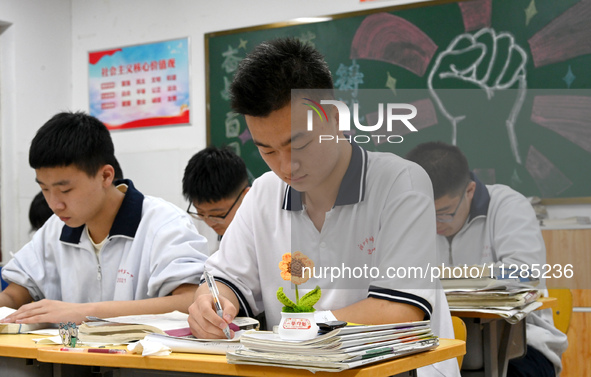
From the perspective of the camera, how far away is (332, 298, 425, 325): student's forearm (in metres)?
1.32

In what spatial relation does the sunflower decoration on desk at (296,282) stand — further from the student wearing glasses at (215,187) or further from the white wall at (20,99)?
the white wall at (20,99)

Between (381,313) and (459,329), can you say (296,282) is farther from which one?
(459,329)

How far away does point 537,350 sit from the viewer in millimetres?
2223

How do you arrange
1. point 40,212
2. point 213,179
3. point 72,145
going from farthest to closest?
point 40,212 → point 213,179 → point 72,145

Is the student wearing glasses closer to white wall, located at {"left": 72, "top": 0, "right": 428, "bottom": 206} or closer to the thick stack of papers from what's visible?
the thick stack of papers

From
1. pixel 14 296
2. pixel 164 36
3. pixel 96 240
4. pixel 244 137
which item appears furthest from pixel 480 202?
pixel 164 36

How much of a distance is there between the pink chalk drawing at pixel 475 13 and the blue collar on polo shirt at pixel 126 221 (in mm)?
2186

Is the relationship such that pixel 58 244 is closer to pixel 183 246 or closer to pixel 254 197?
pixel 183 246

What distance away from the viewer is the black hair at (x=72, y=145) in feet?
6.46

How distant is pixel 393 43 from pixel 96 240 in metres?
2.21

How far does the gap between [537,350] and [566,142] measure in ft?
4.00

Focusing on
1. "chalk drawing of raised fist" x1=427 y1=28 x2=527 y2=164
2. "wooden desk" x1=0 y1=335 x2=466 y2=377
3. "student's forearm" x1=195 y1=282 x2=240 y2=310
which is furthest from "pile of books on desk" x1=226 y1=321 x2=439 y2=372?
"chalk drawing of raised fist" x1=427 y1=28 x2=527 y2=164

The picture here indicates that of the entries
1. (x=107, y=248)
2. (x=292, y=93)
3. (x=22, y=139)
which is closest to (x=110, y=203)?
(x=107, y=248)

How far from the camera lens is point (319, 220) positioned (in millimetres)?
1626
